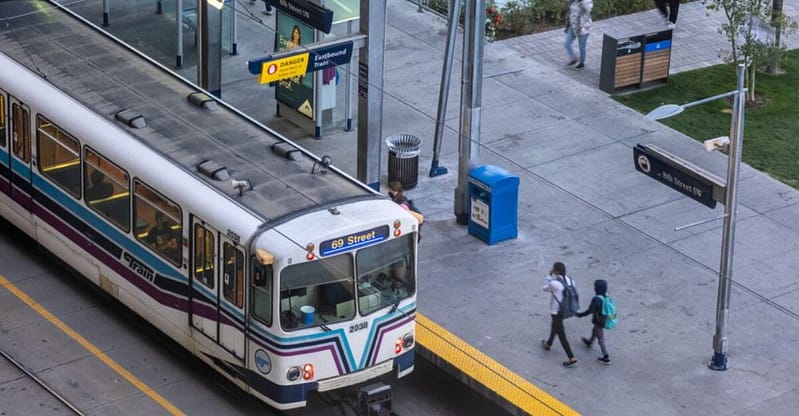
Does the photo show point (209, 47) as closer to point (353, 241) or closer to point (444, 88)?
point (444, 88)

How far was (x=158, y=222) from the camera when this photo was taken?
1739cm

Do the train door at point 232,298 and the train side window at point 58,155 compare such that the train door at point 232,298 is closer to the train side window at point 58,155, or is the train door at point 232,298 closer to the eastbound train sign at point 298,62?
the train side window at point 58,155

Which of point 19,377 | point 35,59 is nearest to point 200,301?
point 19,377

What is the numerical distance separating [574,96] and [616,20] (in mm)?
4267

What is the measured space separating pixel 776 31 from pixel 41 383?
15.1 m

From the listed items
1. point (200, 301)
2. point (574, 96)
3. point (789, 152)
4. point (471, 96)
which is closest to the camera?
point (200, 301)

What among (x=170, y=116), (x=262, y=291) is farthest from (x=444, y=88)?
(x=262, y=291)

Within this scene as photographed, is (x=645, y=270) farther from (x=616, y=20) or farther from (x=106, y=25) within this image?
(x=106, y=25)

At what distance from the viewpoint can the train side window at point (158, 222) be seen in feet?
56.0

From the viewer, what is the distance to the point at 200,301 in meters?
16.9

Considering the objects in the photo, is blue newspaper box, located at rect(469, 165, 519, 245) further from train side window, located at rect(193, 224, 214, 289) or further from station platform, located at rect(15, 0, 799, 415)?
train side window, located at rect(193, 224, 214, 289)

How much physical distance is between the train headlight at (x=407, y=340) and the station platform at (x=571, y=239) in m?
0.92

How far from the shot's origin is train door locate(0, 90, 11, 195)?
19641 mm

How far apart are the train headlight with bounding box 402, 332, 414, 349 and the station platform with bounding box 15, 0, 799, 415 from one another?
0.92m
